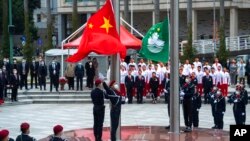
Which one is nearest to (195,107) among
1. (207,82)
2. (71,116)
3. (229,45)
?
(71,116)

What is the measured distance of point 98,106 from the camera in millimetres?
17109

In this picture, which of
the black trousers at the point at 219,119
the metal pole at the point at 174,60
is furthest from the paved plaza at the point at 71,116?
the metal pole at the point at 174,60

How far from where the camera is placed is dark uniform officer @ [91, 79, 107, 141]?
1689cm

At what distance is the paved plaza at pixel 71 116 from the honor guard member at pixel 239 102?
50.7 inches

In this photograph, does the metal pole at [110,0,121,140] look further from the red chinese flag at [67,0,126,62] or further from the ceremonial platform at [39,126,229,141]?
the ceremonial platform at [39,126,229,141]

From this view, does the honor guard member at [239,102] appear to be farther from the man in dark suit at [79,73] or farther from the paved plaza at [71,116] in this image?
the man in dark suit at [79,73]

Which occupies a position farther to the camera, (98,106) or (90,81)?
(90,81)

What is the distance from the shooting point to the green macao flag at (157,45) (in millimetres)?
18297

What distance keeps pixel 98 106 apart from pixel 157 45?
2.77 metres

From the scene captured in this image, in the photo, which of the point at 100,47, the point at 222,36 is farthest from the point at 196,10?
the point at 100,47

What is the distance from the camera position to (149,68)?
3086 cm

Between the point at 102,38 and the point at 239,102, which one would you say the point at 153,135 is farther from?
the point at 102,38

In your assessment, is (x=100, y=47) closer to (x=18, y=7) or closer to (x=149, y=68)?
(x=149, y=68)

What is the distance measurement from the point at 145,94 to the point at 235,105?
10.7 metres
